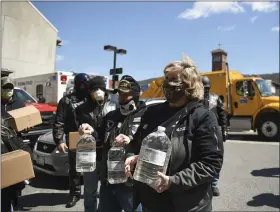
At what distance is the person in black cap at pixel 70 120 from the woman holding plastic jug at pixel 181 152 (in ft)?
7.29

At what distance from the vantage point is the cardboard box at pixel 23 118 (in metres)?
3.01

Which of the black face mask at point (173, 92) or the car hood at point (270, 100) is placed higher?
the car hood at point (270, 100)

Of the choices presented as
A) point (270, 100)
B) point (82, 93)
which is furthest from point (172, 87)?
point (270, 100)

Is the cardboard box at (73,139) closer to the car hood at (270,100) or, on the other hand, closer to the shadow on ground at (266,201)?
the shadow on ground at (266,201)

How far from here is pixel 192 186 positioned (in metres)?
1.75

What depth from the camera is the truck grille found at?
568cm

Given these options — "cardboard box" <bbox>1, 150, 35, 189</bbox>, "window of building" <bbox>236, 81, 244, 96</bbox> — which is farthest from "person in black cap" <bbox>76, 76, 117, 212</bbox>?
"window of building" <bbox>236, 81, 244, 96</bbox>

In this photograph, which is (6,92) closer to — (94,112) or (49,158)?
(94,112)

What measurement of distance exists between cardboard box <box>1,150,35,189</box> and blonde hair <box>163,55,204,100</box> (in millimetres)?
1338

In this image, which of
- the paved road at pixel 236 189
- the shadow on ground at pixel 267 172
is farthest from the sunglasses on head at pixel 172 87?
the shadow on ground at pixel 267 172

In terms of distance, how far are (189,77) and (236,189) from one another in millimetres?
4374

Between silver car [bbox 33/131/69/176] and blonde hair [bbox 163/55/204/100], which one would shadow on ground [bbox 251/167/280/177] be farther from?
blonde hair [bbox 163/55/204/100]

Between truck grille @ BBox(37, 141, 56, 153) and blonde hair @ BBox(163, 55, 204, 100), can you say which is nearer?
blonde hair @ BBox(163, 55, 204, 100)

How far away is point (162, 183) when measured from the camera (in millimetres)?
1719
